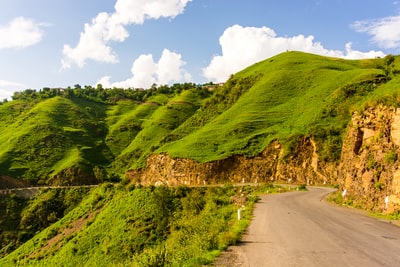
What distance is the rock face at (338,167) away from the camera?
2011cm

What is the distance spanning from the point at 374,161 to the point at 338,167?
72.4ft

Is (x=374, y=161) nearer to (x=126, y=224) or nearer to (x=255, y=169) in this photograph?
(x=126, y=224)

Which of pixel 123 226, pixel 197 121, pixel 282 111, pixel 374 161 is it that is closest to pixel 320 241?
pixel 374 161

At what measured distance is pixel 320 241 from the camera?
1260 cm

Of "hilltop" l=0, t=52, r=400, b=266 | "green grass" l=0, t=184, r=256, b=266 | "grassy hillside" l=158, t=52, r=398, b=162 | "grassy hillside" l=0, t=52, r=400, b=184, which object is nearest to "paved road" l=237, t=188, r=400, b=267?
"hilltop" l=0, t=52, r=400, b=266

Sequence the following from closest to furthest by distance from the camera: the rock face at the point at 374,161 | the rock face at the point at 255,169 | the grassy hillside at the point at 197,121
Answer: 1. the rock face at the point at 374,161
2. the rock face at the point at 255,169
3. the grassy hillside at the point at 197,121

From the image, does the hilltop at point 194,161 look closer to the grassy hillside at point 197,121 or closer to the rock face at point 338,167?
the rock face at point 338,167

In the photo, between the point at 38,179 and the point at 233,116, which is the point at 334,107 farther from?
the point at 38,179

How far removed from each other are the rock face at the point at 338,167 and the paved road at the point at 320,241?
310cm

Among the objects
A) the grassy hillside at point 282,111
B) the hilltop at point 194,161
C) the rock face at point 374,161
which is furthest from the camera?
the grassy hillside at point 282,111

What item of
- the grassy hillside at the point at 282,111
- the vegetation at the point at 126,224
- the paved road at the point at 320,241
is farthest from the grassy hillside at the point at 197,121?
the vegetation at the point at 126,224

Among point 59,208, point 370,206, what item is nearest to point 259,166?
point 370,206

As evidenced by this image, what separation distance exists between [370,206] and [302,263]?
43.3 feet

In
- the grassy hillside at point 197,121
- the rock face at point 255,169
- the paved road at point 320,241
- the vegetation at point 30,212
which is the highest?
the grassy hillside at point 197,121
